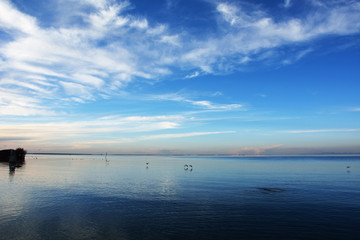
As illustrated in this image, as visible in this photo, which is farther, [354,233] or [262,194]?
[262,194]

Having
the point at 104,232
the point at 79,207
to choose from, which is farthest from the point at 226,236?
the point at 79,207

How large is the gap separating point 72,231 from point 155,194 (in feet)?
60.9

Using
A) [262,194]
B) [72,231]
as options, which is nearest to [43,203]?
[72,231]

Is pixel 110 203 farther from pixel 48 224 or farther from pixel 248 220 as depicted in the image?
pixel 248 220

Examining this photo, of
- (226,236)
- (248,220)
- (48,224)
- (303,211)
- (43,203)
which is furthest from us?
(43,203)

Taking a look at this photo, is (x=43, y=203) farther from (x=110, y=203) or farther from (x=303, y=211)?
(x=303, y=211)

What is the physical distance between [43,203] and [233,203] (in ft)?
78.7

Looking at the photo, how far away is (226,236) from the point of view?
19.6m

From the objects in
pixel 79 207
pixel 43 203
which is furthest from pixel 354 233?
pixel 43 203

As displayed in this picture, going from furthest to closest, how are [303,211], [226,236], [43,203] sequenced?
1. [43,203]
2. [303,211]
3. [226,236]

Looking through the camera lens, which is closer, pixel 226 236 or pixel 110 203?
pixel 226 236

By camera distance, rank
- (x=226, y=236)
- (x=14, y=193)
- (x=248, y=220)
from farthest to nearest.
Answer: (x=14, y=193) → (x=248, y=220) → (x=226, y=236)

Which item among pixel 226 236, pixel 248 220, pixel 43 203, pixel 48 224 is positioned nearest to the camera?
pixel 226 236

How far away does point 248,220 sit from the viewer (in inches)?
939
